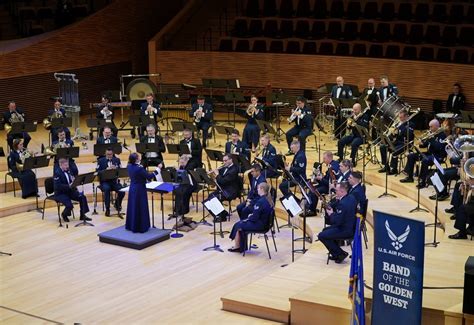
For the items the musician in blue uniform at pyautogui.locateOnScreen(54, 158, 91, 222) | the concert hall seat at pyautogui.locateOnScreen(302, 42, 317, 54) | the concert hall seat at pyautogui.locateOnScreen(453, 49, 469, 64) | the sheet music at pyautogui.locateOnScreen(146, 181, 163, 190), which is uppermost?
the concert hall seat at pyautogui.locateOnScreen(302, 42, 317, 54)

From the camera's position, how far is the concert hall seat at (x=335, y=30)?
2089 cm

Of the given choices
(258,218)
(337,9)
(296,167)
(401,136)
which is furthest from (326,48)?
(258,218)

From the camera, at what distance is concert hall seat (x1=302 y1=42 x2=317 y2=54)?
20.9 meters

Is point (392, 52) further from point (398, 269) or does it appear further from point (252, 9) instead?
point (398, 269)

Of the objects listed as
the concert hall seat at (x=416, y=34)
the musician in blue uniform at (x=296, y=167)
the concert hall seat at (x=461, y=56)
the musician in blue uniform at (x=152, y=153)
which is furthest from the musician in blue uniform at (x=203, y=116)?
the concert hall seat at (x=461, y=56)

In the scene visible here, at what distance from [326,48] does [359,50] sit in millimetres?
877

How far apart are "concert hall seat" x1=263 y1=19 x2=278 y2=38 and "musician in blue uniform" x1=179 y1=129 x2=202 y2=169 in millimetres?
7055

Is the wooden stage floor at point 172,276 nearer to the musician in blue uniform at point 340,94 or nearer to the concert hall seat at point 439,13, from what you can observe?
the musician in blue uniform at point 340,94

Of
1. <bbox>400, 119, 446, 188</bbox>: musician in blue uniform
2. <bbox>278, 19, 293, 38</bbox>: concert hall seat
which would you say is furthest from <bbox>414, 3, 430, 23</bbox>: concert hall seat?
<bbox>400, 119, 446, 188</bbox>: musician in blue uniform

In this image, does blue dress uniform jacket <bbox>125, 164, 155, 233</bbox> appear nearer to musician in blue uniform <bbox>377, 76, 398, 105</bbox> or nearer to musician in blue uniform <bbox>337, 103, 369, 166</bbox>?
musician in blue uniform <bbox>337, 103, 369, 166</bbox>

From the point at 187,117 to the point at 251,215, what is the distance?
804 cm

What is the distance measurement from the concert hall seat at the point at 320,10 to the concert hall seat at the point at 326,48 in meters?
1.00

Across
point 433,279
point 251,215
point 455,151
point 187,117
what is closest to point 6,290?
point 251,215

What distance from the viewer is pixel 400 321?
8.09 metres
